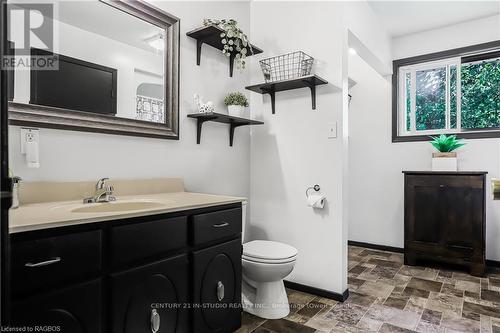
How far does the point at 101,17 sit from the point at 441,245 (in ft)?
10.8

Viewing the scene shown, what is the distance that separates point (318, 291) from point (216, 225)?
1.20 m

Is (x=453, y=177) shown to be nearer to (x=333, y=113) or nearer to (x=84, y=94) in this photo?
(x=333, y=113)

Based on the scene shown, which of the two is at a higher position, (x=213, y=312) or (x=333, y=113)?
(x=333, y=113)

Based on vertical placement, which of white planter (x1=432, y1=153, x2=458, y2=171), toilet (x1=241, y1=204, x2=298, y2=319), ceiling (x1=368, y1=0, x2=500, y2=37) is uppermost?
ceiling (x1=368, y1=0, x2=500, y2=37)

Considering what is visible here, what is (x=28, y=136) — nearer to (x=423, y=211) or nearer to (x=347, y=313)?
(x=347, y=313)

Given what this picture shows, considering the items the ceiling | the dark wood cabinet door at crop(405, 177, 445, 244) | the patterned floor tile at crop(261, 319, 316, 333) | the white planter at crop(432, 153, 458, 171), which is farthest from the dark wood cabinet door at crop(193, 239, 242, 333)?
the ceiling

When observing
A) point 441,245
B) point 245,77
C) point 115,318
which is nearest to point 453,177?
point 441,245

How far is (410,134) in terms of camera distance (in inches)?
138

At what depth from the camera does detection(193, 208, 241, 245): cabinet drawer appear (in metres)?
1.50

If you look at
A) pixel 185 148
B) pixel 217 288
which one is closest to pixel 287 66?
pixel 185 148

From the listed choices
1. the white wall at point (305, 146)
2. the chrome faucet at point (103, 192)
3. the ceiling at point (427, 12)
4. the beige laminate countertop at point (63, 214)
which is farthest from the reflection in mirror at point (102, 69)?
the ceiling at point (427, 12)

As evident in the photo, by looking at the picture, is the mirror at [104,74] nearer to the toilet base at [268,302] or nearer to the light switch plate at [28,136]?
the light switch plate at [28,136]

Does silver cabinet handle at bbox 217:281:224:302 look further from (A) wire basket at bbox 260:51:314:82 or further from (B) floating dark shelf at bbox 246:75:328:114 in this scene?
(A) wire basket at bbox 260:51:314:82

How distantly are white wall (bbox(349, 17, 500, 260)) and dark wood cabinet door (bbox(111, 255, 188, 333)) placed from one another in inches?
112
